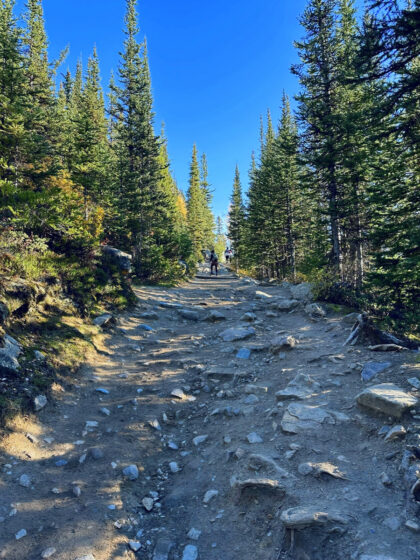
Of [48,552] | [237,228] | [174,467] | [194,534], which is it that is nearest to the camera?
[48,552]

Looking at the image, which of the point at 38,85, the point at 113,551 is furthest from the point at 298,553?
the point at 38,85

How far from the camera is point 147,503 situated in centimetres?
386

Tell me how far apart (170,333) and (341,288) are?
25.6 feet

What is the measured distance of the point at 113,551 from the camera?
3.12 metres

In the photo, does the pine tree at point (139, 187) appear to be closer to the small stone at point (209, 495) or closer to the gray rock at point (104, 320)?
the gray rock at point (104, 320)

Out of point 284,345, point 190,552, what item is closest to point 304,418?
point 190,552

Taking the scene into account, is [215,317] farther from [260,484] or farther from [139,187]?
[139,187]

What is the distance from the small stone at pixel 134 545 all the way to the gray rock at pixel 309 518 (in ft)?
5.32

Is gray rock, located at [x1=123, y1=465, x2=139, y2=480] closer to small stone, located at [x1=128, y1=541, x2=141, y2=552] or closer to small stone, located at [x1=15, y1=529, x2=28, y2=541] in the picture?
small stone, located at [x1=128, y1=541, x2=141, y2=552]

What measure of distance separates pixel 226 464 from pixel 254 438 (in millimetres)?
594

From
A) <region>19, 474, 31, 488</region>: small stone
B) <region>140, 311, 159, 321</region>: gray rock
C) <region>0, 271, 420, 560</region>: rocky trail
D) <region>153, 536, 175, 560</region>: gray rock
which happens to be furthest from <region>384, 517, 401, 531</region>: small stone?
<region>140, 311, 159, 321</region>: gray rock

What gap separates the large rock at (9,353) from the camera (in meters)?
5.34

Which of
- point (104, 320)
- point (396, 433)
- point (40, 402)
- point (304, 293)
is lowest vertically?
point (40, 402)

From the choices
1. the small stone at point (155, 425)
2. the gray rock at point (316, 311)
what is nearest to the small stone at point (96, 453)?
the small stone at point (155, 425)
